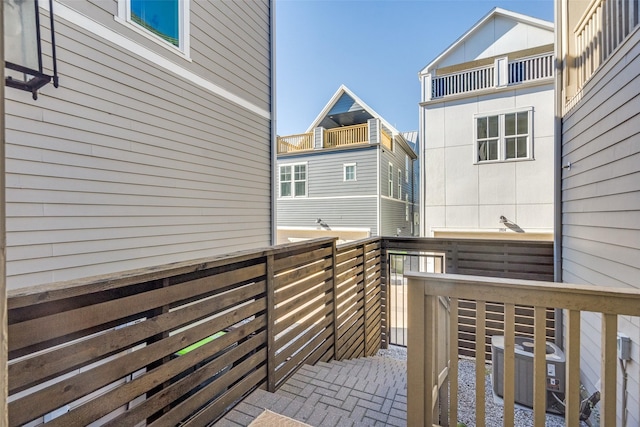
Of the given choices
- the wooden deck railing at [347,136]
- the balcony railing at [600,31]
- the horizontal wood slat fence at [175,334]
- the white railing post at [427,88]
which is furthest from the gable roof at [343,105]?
the horizontal wood slat fence at [175,334]

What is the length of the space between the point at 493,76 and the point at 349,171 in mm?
5024

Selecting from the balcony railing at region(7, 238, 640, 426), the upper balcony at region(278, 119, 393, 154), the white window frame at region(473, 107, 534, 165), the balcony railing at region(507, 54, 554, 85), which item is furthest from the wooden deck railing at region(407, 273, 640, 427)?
the upper balcony at region(278, 119, 393, 154)

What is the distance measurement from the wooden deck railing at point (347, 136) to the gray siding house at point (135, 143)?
6173mm

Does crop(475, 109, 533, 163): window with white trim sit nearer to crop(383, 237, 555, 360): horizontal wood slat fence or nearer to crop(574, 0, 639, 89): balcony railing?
crop(574, 0, 639, 89): balcony railing

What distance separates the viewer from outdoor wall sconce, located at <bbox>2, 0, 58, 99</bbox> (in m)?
1.95

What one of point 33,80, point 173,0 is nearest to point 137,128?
point 33,80

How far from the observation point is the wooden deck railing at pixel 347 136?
10.7 meters

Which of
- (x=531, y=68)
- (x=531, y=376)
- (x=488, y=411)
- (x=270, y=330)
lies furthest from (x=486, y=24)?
(x=270, y=330)

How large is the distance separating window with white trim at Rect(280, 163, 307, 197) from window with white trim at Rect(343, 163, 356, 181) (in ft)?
5.04

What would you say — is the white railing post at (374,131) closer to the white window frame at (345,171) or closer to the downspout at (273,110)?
the white window frame at (345,171)

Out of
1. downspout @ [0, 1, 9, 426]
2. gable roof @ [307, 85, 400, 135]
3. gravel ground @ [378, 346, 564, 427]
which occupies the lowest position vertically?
gravel ground @ [378, 346, 564, 427]

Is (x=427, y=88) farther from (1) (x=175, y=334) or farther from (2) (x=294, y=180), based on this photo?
(1) (x=175, y=334)

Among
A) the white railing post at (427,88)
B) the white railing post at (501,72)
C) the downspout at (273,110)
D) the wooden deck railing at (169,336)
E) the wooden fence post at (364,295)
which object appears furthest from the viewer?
the white railing post at (427,88)

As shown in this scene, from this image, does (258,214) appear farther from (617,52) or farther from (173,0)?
(617,52)
